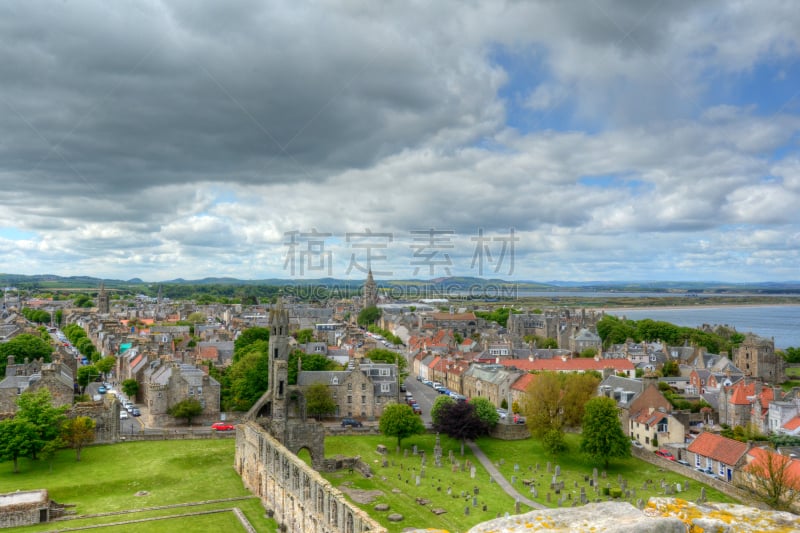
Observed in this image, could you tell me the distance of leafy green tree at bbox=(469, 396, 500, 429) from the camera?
50.0 m

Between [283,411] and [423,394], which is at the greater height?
[283,411]

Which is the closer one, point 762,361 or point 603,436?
point 603,436

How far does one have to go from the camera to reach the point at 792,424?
4881cm

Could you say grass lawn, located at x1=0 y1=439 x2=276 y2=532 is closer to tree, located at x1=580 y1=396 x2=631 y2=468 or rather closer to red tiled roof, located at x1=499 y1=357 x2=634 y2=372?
tree, located at x1=580 y1=396 x2=631 y2=468

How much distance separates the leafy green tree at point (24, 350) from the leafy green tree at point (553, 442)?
62721 mm

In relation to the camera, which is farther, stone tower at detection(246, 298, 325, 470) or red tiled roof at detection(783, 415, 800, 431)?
red tiled roof at detection(783, 415, 800, 431)

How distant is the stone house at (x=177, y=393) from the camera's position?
2060 inches

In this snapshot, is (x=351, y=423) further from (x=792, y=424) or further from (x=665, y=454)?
(x=792, y=424)

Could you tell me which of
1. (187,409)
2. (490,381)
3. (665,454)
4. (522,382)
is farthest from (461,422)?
(187,409)

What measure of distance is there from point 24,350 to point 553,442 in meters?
65.6

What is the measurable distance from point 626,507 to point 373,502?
30070 mm

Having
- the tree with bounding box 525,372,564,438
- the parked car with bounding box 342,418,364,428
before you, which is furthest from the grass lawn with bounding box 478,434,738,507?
the parked car with bounding box 342,418,364,428

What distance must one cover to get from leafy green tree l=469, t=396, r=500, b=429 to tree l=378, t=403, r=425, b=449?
5870mm

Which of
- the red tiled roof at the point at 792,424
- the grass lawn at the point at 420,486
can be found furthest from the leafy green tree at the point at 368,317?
the red tiled roof at the point at 792,424
